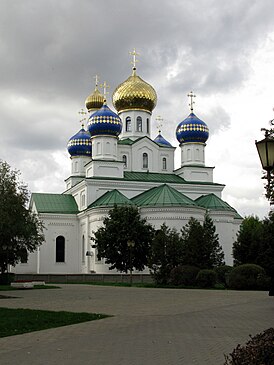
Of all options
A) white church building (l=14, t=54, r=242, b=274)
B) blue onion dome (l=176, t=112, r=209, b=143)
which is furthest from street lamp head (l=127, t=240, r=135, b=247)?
blue onion dome (l=176, t=112, r=209, b=143)

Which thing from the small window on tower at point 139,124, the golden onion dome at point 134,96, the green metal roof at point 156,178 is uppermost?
the golden onion dome at point 134,96

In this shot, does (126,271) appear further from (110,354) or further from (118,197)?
(110,354)

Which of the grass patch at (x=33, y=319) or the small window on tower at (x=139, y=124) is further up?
the small window on tower at (x=139, y=124)

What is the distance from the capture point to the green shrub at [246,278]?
28.4m

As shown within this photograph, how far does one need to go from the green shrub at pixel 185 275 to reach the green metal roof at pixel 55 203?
2171 centimetres

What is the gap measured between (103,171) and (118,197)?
13.1 feet

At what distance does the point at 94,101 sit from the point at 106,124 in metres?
13.2

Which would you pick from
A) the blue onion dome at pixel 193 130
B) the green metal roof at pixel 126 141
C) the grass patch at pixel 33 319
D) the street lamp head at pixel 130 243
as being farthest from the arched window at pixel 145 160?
the grass patch at pixel 33 319

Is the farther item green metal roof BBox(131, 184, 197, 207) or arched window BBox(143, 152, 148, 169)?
arched window BBox(143, 152, 148, 169)

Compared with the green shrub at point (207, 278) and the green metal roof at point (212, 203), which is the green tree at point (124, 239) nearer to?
the green shrub at point (207, 278)

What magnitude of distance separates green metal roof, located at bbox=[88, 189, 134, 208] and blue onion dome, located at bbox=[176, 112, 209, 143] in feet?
33.0

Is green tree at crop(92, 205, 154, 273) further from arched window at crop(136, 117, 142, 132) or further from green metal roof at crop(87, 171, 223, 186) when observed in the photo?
arched window at crop(136, 117, 142, 132)

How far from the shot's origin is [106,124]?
4962 centimetres

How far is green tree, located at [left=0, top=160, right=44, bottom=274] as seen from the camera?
2887 centimetres
